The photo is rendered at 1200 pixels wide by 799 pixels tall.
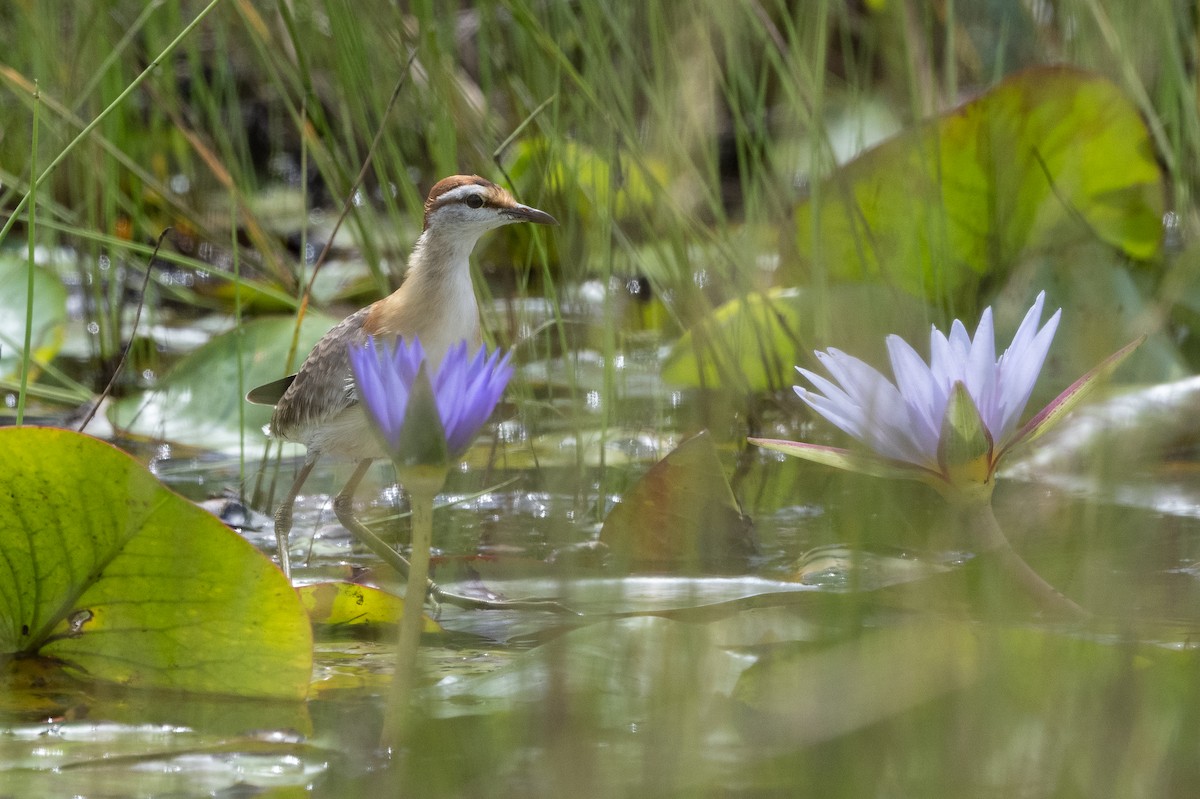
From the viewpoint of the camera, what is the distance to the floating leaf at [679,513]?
1499 mm

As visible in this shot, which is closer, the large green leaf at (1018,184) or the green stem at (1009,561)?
the green stem at (1009,561)

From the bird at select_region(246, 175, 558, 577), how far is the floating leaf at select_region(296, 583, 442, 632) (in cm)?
43

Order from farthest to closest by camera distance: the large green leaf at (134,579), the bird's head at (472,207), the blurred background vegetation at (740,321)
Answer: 1. the bird's head at (472,207)
2. the large green leaf at (134,579)
3. the blurred background vegetation at (740,321)

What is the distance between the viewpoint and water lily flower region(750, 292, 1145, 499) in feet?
3.34

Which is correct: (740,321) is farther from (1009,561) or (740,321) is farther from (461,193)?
(1009,561)

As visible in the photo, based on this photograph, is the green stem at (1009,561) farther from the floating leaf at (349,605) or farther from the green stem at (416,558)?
the floating leaf at (349,605)

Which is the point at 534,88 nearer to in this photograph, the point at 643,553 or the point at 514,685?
the point at 643,553

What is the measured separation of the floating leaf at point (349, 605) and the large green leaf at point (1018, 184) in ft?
3.66

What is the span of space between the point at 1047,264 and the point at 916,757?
59.0 inches

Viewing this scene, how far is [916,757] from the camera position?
0.91 metres

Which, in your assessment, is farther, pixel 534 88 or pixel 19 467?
pixel 534 88

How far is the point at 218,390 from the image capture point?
2285 millimetres

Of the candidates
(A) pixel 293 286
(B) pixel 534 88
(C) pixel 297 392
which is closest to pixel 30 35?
(A) pixel 293 286

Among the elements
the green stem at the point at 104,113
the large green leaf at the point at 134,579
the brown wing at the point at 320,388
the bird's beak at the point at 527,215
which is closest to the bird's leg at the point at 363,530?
the brown wing at the point at 320,388
